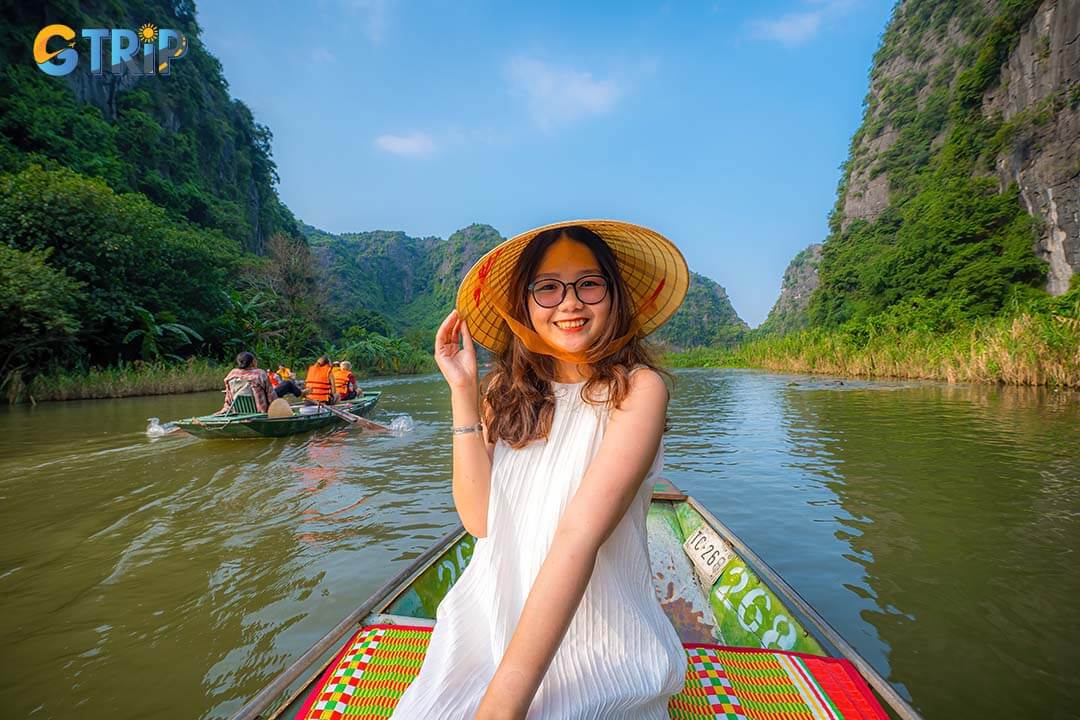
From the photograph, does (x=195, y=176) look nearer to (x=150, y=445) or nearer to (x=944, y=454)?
(x=150, y=445)

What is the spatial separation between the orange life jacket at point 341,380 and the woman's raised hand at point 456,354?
9.73 metres

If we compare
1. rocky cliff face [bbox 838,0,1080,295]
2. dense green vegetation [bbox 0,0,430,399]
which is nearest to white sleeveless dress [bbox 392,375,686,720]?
dense green vegetation [bbox 0,0,430,399]

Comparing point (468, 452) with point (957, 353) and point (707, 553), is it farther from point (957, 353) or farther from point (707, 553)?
point (957, 353)

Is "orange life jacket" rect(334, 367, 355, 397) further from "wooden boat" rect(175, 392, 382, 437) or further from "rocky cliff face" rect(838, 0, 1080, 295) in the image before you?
"rocky cliff face" rect(838, 0, 1080, 295)

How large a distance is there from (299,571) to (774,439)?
6.52 meters

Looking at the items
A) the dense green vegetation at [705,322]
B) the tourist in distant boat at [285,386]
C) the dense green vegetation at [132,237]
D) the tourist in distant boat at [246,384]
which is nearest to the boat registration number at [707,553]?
the tourist in distant boat at [246,384]

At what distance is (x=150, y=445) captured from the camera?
22.9ft

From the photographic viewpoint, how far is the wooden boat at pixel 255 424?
6668 millimetres

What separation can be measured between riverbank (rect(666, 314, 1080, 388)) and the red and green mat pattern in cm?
244

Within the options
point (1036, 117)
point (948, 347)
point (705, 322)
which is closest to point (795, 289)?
point (705, 322)

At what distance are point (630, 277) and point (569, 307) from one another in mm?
342

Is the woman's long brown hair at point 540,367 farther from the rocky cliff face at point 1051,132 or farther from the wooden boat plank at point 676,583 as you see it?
the rocky cliff face at point 1051,132

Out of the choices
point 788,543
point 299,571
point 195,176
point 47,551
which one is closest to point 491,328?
point 299,571

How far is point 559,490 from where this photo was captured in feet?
3.14
